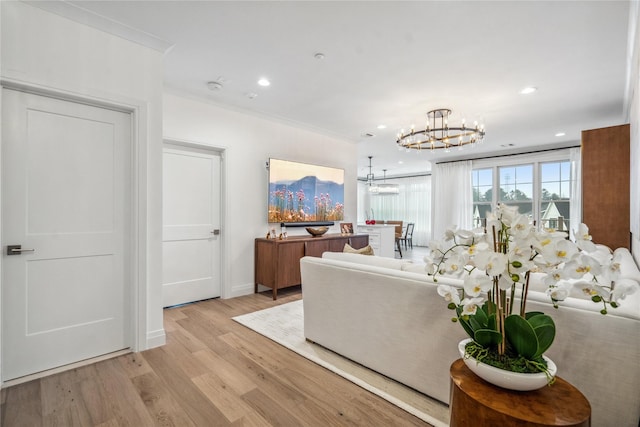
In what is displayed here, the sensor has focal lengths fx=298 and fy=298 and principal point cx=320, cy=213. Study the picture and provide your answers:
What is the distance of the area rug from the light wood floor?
55mm

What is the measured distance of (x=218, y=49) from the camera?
273 cm

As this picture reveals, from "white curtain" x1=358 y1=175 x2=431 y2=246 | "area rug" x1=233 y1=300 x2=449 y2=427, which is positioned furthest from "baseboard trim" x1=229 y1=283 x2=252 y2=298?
"white curtain" x1=358 y1=175 x2=431 y2=246

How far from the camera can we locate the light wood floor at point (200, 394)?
5.59ft

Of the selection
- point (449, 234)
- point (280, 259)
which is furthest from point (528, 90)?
point (280, 259)

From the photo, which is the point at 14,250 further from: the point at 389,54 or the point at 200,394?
the point at 389,54

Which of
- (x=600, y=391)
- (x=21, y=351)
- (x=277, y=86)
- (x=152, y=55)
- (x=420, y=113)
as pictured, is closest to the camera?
(x=600, y=391)

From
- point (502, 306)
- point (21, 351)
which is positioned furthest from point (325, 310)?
point (21, 351)

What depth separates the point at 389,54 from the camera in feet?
9.02

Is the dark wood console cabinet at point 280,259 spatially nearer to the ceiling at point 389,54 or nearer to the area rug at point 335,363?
the area rug at point 335,363

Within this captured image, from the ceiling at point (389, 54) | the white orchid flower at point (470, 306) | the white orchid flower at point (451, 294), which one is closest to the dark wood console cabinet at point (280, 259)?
the ceiling at point (389, 54)

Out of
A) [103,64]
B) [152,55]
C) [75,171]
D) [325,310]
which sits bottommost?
[325,310]

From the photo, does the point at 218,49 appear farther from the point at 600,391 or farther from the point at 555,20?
the point at 600,391

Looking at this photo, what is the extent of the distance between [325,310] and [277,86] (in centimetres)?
257

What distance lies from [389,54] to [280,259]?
272 cm
